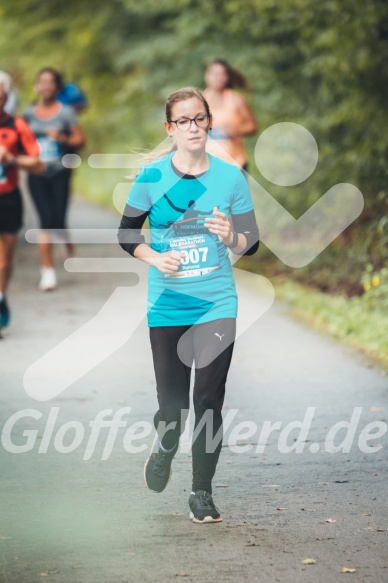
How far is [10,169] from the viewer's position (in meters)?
10.9

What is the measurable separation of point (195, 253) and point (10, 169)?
5530 millimetres

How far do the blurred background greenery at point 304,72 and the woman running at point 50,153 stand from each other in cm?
82

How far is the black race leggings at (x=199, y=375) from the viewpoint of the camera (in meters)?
5.71

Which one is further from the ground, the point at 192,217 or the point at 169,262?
the point at 192,217

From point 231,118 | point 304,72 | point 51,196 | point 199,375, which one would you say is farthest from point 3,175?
point 304,72

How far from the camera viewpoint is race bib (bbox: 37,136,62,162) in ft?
43.5

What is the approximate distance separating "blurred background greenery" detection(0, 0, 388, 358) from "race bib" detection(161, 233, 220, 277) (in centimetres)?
153

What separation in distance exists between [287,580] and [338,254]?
9709 millimetres

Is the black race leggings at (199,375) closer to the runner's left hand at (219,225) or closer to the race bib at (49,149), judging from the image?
the runner's left hand at (219,225)

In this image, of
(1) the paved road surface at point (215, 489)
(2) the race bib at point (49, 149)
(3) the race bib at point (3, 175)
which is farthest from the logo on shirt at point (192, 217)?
(2) the race bib at point (49, 149)

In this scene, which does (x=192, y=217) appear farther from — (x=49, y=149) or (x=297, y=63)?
(x=297, y=63)

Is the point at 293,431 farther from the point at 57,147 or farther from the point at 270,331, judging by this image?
the point at 57,147

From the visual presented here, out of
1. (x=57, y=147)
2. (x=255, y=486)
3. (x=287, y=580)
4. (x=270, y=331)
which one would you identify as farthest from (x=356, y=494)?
(x=57, y=147)

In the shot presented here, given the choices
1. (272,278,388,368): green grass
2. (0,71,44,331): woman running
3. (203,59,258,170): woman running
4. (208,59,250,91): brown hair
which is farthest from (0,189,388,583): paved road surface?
(208,59,250,91): brown hair
